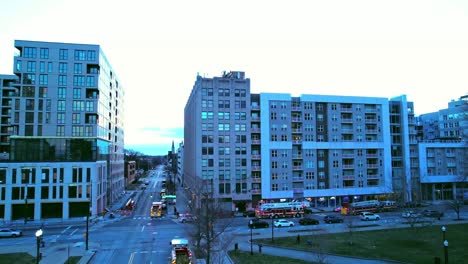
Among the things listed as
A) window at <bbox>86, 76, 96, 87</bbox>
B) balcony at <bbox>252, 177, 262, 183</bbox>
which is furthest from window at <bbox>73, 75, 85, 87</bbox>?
balcony at <bbox>252, 177, 262, 183</bbox>

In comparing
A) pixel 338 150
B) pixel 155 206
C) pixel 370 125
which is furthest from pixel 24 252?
pixel 370 125

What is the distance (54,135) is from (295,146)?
5255 cm

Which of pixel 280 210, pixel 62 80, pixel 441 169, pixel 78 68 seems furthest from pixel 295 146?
pixel 62 80

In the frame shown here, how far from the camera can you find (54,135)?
7181cm

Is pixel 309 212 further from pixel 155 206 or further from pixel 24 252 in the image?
pixel 24 252

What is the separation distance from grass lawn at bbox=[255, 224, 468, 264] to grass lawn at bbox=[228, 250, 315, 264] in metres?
5.67

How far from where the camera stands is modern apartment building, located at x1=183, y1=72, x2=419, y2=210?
7844 cm

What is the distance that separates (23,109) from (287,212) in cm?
5695

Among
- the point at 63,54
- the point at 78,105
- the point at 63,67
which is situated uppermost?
the point at 63,54

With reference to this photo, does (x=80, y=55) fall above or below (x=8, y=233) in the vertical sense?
above

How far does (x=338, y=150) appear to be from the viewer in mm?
86688

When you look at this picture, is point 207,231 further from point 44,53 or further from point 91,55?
point 44,53

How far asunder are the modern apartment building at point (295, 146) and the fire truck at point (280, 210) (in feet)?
27.6

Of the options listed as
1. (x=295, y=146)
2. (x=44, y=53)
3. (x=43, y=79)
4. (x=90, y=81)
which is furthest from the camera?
(x=295, y=146)
